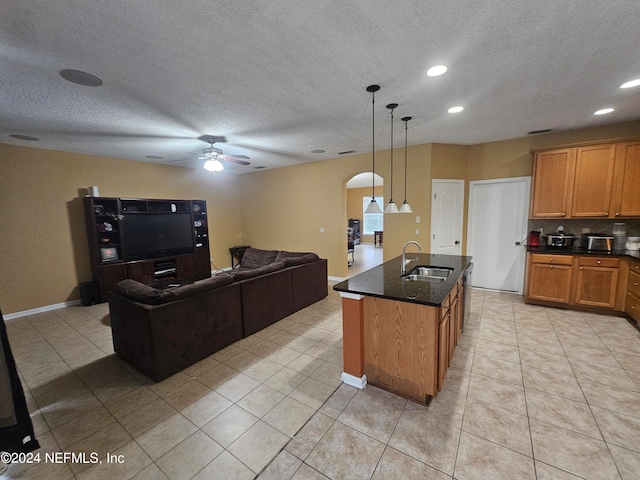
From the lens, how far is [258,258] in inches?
214

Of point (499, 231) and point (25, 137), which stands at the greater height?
point (25, 137)

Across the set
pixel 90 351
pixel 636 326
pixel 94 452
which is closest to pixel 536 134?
pixel 636 326

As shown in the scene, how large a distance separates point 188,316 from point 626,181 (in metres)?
5.92

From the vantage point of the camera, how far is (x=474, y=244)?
4883mm

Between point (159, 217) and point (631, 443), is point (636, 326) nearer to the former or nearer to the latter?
point (631, 443)

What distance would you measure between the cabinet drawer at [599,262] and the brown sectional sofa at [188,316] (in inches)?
171

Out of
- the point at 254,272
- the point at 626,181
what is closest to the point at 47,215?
the point at 254,272

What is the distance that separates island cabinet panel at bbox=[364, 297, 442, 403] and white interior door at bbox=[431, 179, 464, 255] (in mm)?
2923

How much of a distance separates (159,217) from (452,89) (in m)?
5.81

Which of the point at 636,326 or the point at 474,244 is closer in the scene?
the point at 636,326

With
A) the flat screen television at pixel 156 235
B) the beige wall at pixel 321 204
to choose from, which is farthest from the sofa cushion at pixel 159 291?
the beige wall at pixel 321 204

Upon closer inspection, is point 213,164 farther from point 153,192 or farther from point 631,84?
point 631,84

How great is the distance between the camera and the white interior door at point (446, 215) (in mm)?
4680

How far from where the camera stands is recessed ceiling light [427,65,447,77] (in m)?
2.12
